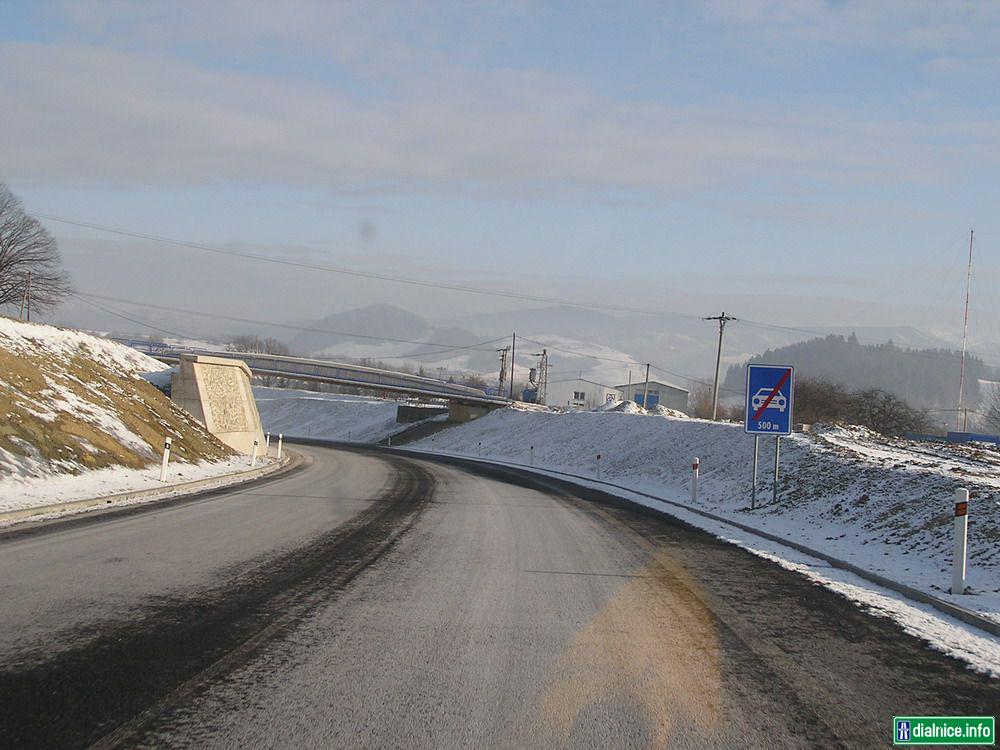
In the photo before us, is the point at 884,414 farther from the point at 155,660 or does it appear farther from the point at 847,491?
the point at 155,660

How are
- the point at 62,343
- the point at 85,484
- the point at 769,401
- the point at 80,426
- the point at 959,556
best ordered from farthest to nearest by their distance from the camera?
the point at 62,343, the point at 80,426, the point at 769,401, the point at 85,484, the point at 959,556

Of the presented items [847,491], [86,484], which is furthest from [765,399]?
[86,484]

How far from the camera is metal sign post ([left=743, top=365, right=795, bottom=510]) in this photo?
1831cm

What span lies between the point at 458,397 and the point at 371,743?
7661 cm

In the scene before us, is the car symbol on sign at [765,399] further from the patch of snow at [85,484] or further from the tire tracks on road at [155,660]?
the patch of snow at [85,484]

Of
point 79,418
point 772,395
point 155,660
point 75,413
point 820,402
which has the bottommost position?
point 155,660

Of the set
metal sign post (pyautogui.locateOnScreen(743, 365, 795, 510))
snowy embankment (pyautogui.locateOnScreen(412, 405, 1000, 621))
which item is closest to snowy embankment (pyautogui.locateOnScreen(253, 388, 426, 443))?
snowy embankment (pyautogui.locateOnScreen(412, 405, 1000, 621))

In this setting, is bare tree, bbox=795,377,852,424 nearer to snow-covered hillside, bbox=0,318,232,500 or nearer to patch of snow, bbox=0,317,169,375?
patch of snow, bbox=0,317,169,375

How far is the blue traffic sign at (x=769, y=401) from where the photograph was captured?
18.3 m

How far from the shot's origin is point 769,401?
60.5 ft

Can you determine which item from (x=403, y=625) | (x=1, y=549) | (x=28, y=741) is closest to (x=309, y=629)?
(x=403, y=625)

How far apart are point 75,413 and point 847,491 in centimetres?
1947

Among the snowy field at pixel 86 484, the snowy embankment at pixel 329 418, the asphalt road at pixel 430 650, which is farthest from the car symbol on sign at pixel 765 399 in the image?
the snowy embankment at pixel 329 418

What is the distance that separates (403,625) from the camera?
7211mm
